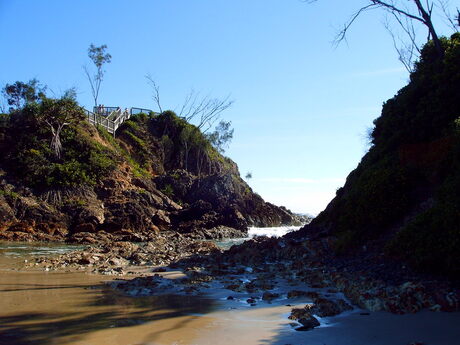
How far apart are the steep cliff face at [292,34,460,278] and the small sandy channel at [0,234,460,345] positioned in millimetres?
1900

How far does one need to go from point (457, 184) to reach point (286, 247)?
5983 millimetres

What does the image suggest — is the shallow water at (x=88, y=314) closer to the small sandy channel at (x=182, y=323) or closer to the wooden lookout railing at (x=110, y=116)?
the small sandy channel at (x=182, y=323)

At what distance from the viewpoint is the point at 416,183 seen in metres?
Result: 9.84

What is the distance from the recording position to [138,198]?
2972cm

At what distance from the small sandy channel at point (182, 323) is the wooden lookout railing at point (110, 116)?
31765 mm

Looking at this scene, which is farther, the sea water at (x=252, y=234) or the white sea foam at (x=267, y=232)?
the white sea foam at (x=267, y=232)

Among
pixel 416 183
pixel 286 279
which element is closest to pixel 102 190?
pixel 286 279

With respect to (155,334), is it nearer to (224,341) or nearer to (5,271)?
(224,341)

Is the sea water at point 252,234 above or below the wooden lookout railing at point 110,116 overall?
below

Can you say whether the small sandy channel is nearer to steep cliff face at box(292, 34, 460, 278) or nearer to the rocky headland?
the rocky headland

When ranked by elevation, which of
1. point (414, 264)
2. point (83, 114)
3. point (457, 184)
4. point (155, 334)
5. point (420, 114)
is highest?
point (83, 114)

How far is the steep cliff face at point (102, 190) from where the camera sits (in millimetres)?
24688

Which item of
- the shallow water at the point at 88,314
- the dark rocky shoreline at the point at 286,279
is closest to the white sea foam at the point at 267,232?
the dark rocky shoreline at the point at 286,279

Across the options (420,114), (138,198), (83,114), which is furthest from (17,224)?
(420,114)
